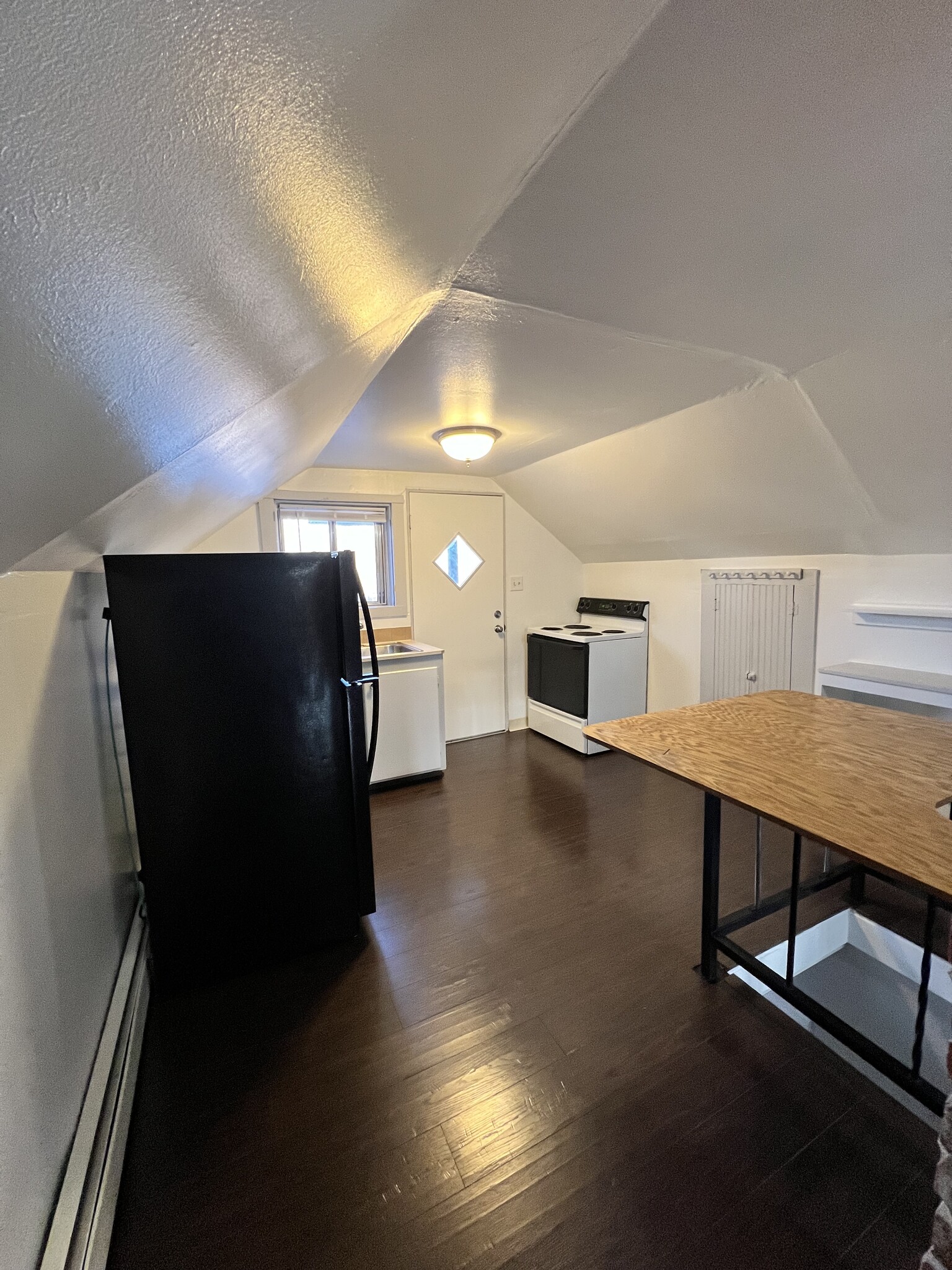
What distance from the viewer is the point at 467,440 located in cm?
280

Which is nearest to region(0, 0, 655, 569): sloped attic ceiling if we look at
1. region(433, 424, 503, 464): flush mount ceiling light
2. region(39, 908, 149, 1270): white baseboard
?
region(39, 908, 149, 1270): white baseboard

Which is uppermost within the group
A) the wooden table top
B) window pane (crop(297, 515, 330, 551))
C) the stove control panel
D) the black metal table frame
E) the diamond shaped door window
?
window pane (crop(297, 515, 330, 551))

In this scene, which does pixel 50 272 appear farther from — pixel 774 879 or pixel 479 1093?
pixel 774 879

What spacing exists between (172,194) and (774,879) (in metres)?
2.87

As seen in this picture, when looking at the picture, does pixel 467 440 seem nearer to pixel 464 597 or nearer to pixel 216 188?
pixel 464 597

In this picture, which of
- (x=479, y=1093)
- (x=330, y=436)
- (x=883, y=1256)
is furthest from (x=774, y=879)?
(x=330, y=436)

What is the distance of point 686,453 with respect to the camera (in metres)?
2.71

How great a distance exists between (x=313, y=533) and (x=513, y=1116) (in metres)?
3.32

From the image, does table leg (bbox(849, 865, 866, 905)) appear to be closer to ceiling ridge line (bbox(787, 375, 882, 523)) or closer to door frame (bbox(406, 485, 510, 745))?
ceiling ridge line (bbox(787, 375, 882, 523))

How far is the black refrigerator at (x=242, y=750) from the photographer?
1.67m

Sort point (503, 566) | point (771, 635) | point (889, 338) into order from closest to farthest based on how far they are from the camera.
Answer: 1. point (889, 338)
2. point (771, 635)
3. point (503, 566)

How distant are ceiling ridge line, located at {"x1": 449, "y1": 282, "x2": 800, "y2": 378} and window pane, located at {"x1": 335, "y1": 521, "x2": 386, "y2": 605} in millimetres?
2544

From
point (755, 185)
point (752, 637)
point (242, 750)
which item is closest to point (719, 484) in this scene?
point (752, 637)

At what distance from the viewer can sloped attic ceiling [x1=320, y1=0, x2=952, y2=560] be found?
89 cm
